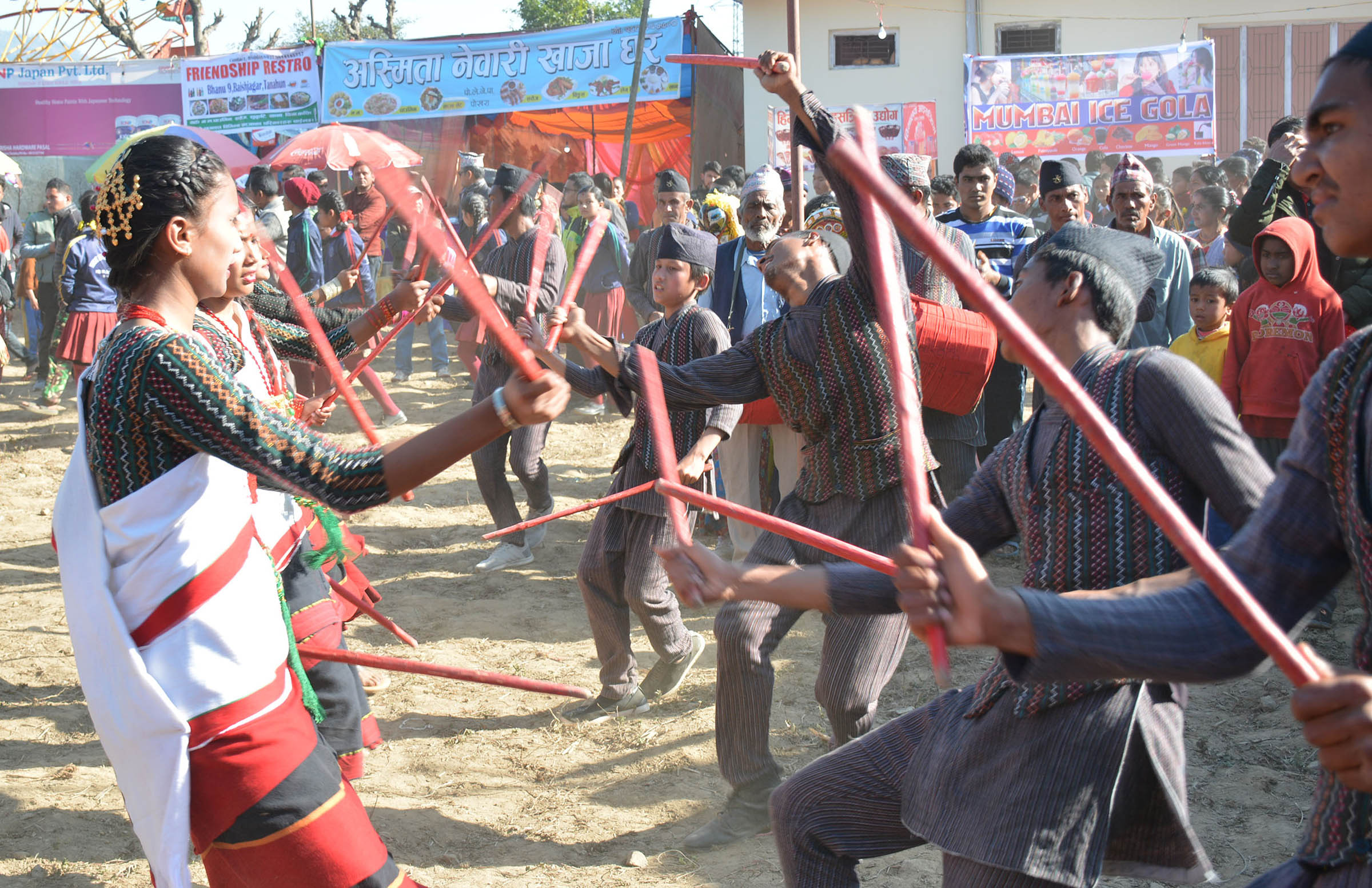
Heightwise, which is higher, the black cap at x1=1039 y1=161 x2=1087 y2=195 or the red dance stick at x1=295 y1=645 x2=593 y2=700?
the black cap at x1=1039 y1=161 x2=1087 y2=195

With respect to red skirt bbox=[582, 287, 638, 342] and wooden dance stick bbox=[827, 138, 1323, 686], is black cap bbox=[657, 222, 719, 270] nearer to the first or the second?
wooden dance stick bbox=[827, 138, 1323, 686]

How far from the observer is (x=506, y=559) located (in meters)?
7.10

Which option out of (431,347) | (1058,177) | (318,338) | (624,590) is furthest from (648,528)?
(431,347)

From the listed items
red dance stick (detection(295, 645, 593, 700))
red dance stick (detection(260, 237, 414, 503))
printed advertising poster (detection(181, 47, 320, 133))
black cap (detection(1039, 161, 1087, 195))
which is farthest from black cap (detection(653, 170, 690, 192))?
printed advertising poster (detection(181, 47, 320, 133))

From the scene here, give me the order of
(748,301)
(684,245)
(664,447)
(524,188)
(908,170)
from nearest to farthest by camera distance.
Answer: (664,447) < (524,188) < (684,245) < (908,170) < (748,301)

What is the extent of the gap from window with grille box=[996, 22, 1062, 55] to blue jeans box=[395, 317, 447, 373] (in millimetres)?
10936

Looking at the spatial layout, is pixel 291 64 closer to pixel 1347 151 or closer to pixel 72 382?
pixel 72 382

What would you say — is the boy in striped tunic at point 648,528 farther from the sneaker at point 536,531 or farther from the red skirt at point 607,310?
the red skirt at point 607,310

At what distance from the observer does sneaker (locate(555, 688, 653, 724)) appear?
15.9 feet

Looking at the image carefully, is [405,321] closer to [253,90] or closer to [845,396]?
[845,396]

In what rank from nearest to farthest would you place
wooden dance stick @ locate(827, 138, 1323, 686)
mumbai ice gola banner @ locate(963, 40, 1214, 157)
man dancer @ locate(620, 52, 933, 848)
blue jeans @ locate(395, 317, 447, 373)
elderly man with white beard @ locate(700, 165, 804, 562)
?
wooden dance stick @ locate(827, 138, 1323, 686) < man dancer @ locate(620, 52, 933, 848) < elderly man with white beard @ locate(700, 165, 804, 562) < blue jeans @ locate(395, 317, 447, 373) < mumbai ice gola banner @ locate(963, 40, 1214, 157)

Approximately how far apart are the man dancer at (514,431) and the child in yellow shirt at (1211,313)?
3369 mm

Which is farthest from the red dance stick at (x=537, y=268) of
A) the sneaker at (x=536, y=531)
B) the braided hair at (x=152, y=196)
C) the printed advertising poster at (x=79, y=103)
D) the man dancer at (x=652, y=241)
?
the printed advertising poster at (x=79, y=103)

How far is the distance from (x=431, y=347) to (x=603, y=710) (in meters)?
8.99
